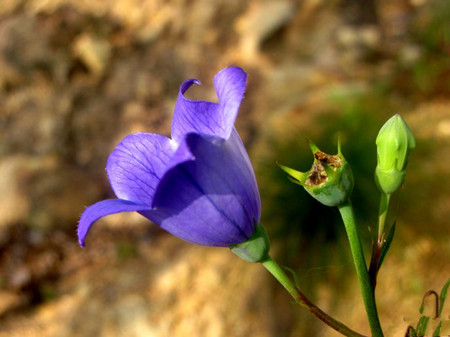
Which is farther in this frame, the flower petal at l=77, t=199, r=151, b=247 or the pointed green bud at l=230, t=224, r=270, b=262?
the pointed green bud at l=230, t=224, r=270, b=262

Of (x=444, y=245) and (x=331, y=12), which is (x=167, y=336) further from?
(x=331, y=12)

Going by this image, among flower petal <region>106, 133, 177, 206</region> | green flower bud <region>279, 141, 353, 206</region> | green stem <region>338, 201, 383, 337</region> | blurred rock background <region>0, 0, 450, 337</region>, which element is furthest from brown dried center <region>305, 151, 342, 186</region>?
blurred rock background <region>0, 0, 450, 337</region>

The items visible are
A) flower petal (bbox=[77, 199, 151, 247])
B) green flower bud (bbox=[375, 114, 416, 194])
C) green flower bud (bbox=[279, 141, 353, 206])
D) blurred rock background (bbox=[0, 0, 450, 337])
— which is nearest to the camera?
flower petal (bbox=[77, 199, 151, 247])

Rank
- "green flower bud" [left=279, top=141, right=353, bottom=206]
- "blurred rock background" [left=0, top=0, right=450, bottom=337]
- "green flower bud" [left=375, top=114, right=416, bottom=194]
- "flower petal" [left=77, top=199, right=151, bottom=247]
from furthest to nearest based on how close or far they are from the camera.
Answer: "blurred rock background" [left=0, top=0, right=450, bottom=337]
"green flower bud" [left=375, top=114, right=416, bottom=194]
"green flower bud" [left=279, top=141, right=353, bottom=206]
"flower petal" [left=77, top=199, right=151, bottom=247]

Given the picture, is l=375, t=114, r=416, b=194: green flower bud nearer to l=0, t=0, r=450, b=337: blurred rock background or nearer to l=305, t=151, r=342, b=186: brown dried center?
l=305, t=151, r=342, b=186: brown dried center

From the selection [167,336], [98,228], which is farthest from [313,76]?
[167,336]

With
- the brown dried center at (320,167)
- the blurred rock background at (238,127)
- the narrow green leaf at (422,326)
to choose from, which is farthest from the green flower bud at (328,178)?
the blurred rock background at (238,127)
